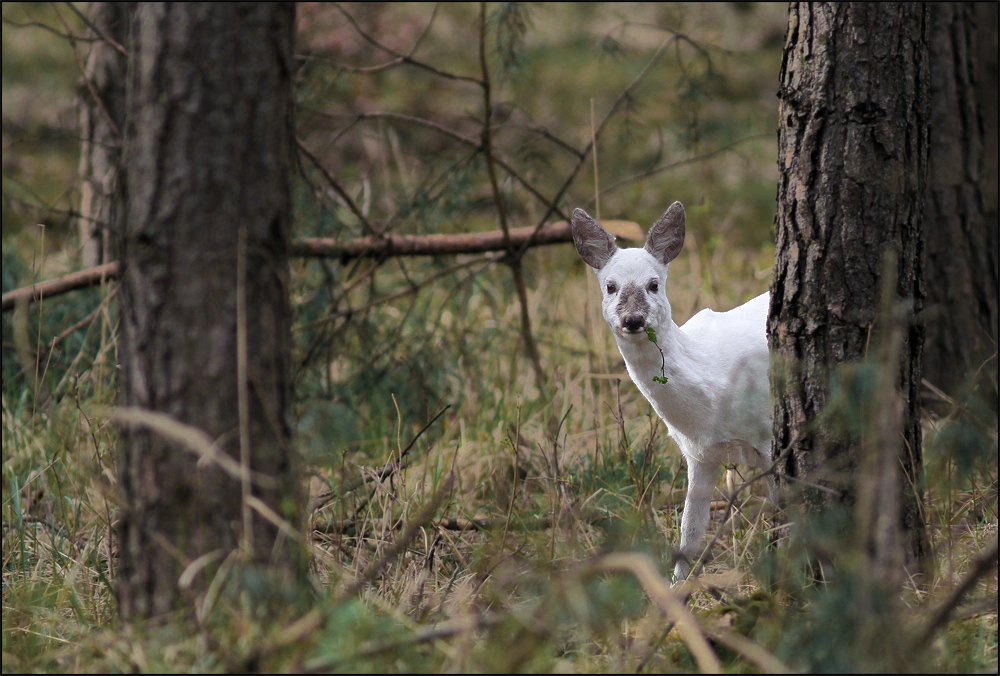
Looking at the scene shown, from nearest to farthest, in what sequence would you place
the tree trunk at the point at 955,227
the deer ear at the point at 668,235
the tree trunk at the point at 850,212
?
the tree trunk at the point at 850,212, the deer ear at the point at 668,235, the tree trunk at the point at 955,227

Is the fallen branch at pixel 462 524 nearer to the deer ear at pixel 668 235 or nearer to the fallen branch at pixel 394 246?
the deer ear at pixel 668 235

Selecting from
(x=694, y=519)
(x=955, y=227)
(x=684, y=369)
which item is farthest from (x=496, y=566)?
(x=955, y=227)

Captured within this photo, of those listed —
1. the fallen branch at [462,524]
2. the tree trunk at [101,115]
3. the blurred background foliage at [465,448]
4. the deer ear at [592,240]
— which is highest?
the tree trunk at [101,115]

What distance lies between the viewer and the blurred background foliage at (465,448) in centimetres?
187

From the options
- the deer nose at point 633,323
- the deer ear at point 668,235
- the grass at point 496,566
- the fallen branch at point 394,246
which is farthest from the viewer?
the fallen branch at point 394,246

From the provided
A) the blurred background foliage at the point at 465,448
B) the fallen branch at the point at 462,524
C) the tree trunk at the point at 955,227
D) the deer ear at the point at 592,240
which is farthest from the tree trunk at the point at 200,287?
the tree trunk at the point at 955,227

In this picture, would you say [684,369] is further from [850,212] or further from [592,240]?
[850,212]

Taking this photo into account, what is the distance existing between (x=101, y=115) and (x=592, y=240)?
2.86 meters

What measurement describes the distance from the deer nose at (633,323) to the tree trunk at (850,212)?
52 centimetres

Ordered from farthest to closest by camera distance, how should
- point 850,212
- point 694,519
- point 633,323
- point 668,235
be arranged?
point 668,235 < point 694,519 < point 633,323 < point 850,212

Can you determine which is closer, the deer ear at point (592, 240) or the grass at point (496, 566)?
the grass at point (496, 566)

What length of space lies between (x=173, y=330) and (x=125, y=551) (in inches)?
18.8

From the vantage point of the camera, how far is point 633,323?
294 centimetres

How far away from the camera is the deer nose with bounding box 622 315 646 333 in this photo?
116 inches
